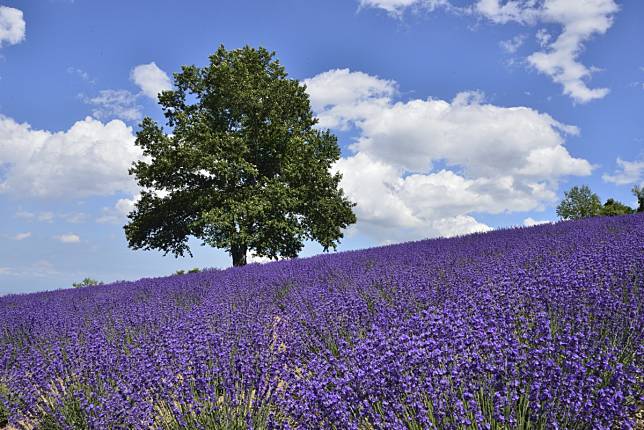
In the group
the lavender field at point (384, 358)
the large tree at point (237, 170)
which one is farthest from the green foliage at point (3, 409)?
the large tree at point (237, 170)

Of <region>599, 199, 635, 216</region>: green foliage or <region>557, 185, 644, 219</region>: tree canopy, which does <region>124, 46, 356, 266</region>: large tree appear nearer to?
<region>599, 199, 635, 216</region>: green foliage

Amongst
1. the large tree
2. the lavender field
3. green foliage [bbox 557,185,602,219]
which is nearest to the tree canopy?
green foliage [bbox 557,185,602,219]

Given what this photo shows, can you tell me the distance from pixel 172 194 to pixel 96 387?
12360 mm

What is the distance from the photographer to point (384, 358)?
7.89ft

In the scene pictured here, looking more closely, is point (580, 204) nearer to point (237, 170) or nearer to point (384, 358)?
point (237, 170)

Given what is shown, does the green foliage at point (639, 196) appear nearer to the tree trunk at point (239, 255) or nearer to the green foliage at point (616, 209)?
the green foliage at point (616, 209)

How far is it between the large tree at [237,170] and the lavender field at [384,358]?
810 centimetres

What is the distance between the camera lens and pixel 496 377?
7.41 ft

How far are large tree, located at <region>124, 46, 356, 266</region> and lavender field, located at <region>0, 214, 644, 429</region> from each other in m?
8.10

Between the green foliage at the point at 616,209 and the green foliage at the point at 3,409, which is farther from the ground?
the green foliage at the point at 616,209

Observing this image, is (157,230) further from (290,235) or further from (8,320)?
(8,320)

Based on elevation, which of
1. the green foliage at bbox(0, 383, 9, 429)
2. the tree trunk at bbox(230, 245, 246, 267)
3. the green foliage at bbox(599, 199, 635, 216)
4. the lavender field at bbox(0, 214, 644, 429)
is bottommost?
the green foliage at bbox(0, 383, 9, 429)

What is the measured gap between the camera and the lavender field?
2186mm

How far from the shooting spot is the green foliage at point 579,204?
38.5 metres
